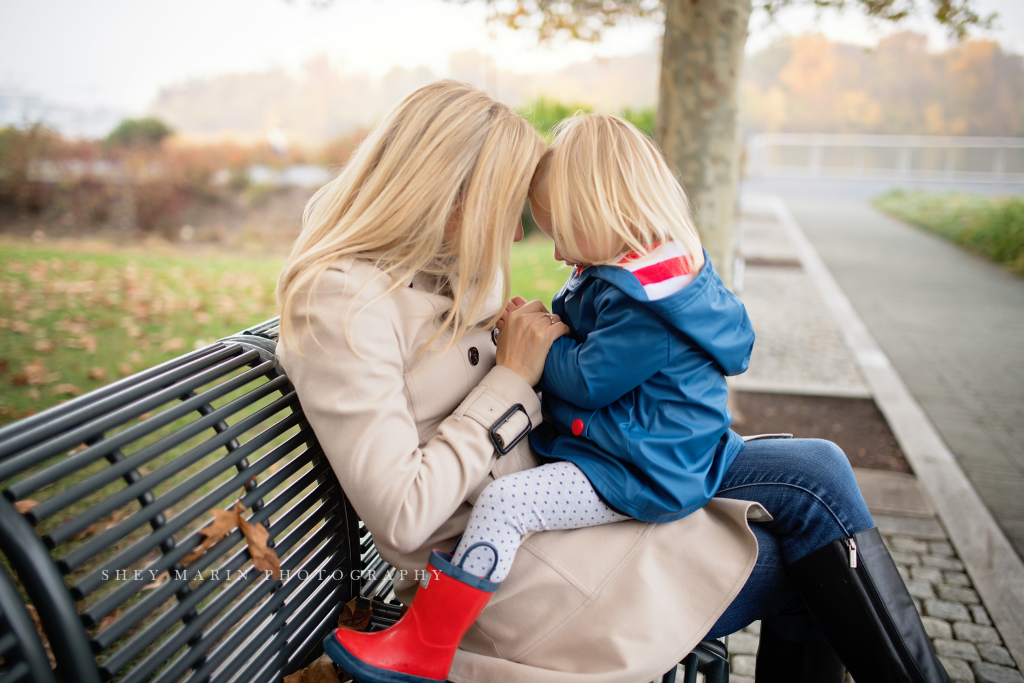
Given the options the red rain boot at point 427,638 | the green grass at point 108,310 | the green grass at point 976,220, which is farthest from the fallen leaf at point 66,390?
the green grass at point 976,220

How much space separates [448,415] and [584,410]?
1.11 feet

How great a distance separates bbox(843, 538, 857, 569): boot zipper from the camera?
1514mm

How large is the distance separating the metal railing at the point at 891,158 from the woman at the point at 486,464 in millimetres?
26505

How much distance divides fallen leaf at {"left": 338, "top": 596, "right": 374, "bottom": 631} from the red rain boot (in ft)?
0.99

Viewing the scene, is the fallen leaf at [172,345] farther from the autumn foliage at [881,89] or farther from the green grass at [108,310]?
the autumn foliage at [881,89]

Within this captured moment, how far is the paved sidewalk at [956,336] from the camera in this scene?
3.90 m

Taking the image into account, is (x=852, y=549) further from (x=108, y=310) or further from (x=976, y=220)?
(x=976, y=220)

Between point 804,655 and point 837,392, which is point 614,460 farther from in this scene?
point 837,392

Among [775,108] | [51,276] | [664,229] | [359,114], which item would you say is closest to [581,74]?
[359,114]

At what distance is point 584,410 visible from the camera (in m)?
1.66

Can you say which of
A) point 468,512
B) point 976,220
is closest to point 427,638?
point 468,512

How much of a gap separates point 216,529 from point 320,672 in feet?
1.69

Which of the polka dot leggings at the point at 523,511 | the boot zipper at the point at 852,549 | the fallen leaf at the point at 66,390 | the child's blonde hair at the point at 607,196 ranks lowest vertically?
the fallen leaf at the point at 66,390

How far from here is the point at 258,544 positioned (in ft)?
4.45
